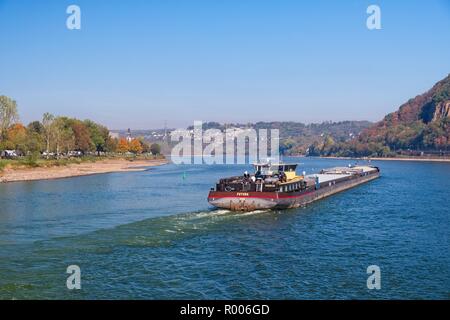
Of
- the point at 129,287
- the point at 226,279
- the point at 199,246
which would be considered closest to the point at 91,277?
the point at 129,287

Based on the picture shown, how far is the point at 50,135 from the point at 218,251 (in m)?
111

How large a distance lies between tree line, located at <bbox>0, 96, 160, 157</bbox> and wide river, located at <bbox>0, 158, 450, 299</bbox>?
67574 millimetres

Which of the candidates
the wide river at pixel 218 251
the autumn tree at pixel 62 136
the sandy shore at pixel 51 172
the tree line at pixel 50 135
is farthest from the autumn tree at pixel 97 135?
the wide river at pixel 218 251

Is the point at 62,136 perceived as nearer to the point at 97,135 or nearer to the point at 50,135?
the point at 50,135

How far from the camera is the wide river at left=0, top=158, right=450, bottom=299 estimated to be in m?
23.0

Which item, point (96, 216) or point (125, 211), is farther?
point (125, 211)

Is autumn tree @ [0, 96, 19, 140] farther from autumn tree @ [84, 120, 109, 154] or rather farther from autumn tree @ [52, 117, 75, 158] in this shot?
autumn tree @ [84, 120, 109, 154]

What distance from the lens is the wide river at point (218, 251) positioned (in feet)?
75.5

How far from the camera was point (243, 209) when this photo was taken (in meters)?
47.6

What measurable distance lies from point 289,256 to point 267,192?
1839 centimetres

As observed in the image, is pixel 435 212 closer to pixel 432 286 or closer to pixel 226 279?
pixel 432 286

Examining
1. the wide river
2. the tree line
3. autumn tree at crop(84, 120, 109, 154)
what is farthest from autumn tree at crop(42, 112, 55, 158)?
the wide river

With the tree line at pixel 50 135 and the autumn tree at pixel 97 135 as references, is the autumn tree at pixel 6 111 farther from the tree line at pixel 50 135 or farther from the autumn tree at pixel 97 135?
the autumn tree at pixel 97 135

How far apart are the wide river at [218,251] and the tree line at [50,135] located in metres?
67.6
